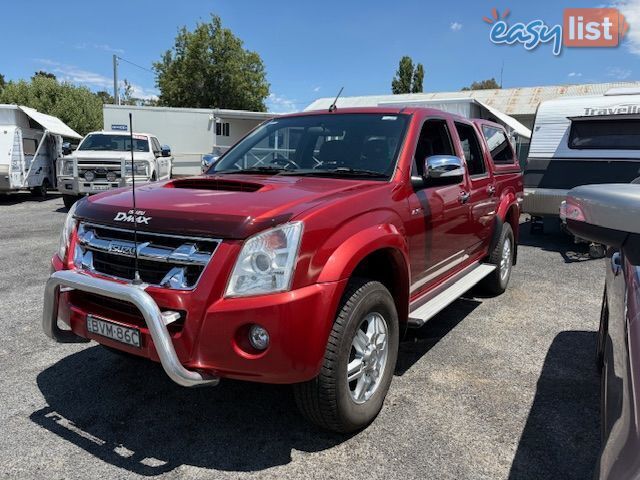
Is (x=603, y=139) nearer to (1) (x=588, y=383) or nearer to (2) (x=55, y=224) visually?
(1) (x=588, y=383)

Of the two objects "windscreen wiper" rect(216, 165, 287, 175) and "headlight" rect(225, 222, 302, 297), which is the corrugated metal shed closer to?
"windscreen wiper" rect(216, 165, 287, 175)

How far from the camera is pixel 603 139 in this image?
916cm

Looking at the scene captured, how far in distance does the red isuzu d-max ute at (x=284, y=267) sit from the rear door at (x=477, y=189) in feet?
2.55

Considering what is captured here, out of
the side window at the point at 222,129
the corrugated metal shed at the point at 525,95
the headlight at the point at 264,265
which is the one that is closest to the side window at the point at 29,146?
the side window at the point at 222,129

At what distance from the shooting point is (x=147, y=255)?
258 cm

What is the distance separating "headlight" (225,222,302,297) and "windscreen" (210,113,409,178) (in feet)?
4.01

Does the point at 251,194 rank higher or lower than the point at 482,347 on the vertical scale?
higher

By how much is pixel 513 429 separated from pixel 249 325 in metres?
1.75

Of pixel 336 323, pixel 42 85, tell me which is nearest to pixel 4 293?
pixel 336 323

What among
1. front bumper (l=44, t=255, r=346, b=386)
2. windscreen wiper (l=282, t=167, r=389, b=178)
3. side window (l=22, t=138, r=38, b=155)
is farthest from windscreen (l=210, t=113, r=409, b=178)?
side window (l=22, t=138, r=38, b=155)

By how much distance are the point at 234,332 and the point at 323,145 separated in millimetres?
1949

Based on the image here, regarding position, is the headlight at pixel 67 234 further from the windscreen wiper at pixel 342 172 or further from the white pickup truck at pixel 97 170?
the white pickup truck at pixel 97 170

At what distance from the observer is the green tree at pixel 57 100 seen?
1308 inches

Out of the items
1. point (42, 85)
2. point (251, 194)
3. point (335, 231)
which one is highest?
point (42, 85)
